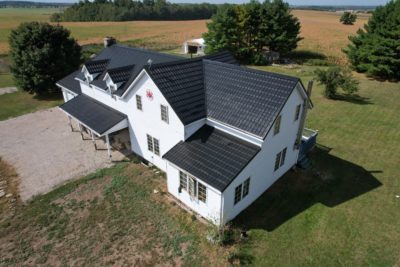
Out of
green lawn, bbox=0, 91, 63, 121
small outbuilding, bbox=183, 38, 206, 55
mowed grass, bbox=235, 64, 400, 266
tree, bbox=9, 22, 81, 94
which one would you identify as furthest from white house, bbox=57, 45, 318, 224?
small outbuilding, bbox=183, 38, 206, 55

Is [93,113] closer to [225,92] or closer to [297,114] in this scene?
[225,92]

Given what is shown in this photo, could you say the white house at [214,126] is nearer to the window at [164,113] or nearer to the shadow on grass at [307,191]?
the window at [164,113]

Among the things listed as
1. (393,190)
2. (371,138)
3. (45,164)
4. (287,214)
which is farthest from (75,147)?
(371,138)

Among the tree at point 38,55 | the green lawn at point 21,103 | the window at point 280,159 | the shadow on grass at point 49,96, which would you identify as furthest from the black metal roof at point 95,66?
the window at point 280,159

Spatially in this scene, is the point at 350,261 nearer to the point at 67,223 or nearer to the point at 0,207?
the point at 67,223

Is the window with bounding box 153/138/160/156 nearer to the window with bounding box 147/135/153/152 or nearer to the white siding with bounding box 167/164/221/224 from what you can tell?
the window with bounding box 147/135/153/152
